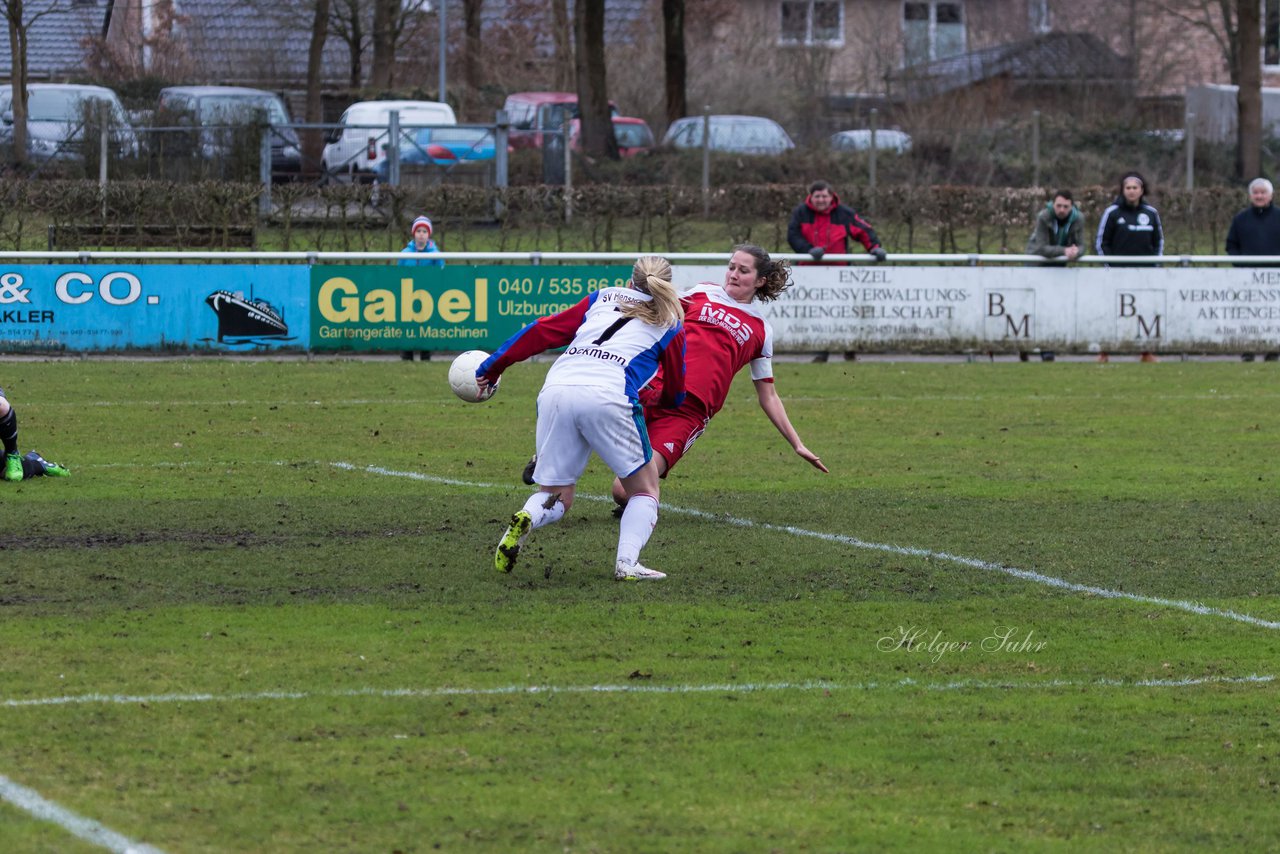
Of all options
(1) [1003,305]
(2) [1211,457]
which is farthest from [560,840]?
(1) [1003,305]

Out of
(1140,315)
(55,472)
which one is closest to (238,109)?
(1140,315)

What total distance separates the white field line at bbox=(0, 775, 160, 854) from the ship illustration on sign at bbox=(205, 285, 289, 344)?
572 inches

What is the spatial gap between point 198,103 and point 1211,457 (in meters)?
22.0

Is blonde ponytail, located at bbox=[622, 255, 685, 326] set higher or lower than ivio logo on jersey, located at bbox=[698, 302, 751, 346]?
higher

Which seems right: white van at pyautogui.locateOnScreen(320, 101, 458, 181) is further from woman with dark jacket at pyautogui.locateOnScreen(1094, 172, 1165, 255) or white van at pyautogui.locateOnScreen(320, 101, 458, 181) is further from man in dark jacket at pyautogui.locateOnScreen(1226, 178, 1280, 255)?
man in dark jacket at pyautogui.locateOnScreen(1226, 178, 1280, 255)

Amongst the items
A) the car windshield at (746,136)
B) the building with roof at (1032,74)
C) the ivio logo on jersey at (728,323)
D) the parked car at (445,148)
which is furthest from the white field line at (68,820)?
the building with roof at (1032,74)

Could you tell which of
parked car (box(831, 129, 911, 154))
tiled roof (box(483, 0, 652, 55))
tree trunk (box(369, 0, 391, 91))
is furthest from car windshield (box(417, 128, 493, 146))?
tiled roof (box(483, 0, 652, 55))

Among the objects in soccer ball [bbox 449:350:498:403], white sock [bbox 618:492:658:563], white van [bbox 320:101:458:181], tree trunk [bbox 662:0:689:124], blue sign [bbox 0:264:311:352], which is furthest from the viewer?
tree trunk [bbox 662:0:689:124]

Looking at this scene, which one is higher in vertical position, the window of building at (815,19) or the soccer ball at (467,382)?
the window of building at (815,19)

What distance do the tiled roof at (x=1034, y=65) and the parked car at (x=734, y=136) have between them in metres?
14.0

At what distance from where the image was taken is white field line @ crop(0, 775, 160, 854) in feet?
15.6

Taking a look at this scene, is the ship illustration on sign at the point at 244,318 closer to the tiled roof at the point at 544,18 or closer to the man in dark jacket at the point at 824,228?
the man in dark jacket at the point at 824,228

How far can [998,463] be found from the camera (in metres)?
12.5

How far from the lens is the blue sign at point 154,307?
19109mm
